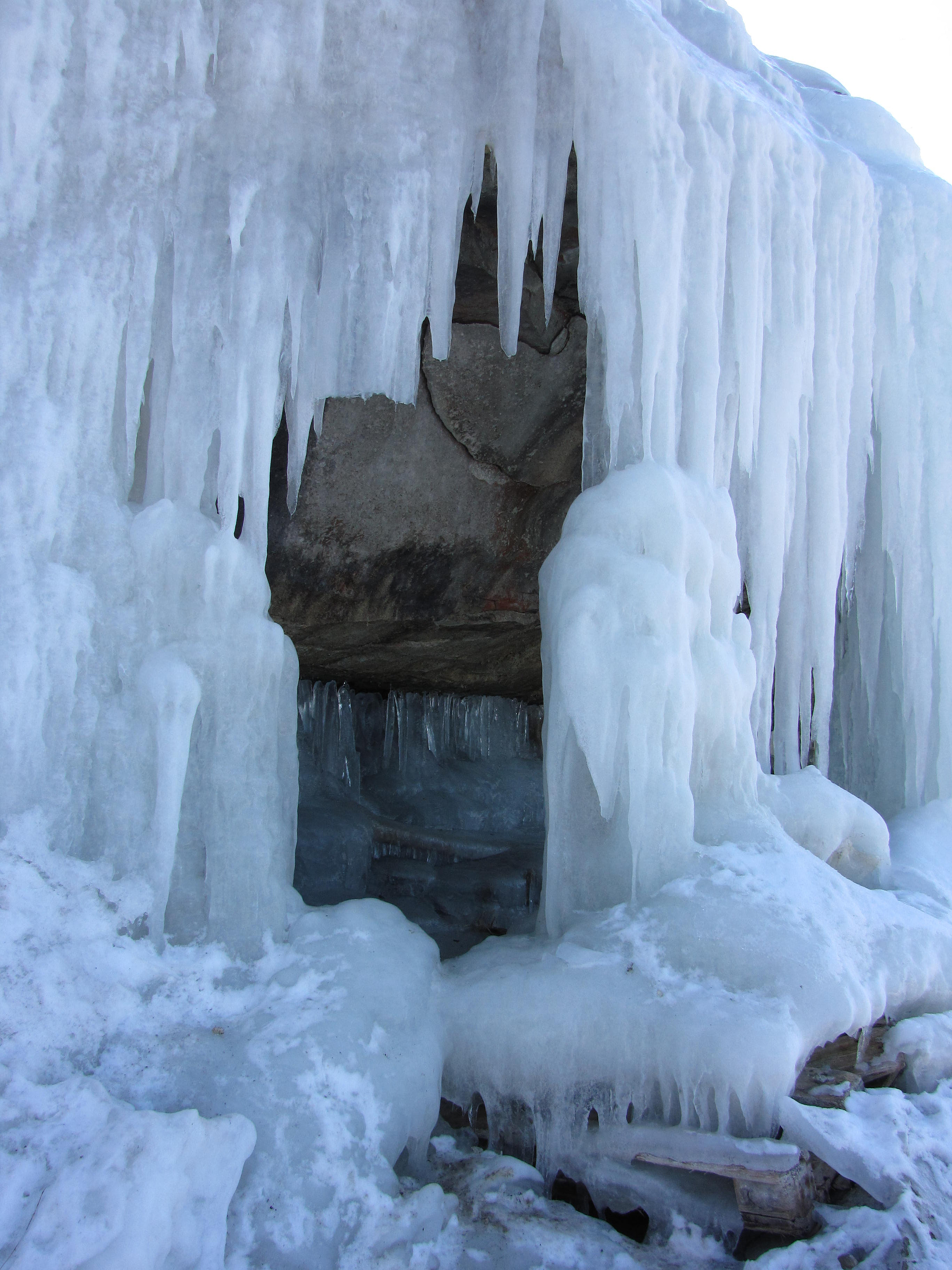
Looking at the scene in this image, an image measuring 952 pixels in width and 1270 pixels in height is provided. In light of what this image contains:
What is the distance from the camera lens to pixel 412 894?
6.28m

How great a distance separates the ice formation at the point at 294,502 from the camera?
116 inches

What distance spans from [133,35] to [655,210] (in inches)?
84.3

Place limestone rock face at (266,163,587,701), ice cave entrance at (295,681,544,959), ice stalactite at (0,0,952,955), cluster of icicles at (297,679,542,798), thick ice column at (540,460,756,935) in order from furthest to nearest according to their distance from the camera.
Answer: cluster of icicles at (297,679,542,798) → ice cave entrance at (295,681,544,959) → limestone rock face at (266,163,587,701) → thick ice column at (540,460,756,935) → ice stalactite at (0,0,952,955)

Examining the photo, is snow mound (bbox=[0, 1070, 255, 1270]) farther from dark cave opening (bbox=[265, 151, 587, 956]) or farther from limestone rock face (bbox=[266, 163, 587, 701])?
limestone rock face (bbox=[266, 163, 587, 701])

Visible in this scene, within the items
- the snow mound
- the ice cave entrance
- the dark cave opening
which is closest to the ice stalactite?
the dark cave opening

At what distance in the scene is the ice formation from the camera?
2.96 m

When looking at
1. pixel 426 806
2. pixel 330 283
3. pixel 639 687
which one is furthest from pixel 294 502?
pixel 426 806

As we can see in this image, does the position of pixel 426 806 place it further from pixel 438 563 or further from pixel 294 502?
pixel 294 502

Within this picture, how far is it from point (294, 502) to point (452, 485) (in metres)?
1.59

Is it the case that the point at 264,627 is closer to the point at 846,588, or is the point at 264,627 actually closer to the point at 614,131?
the point at 614,131

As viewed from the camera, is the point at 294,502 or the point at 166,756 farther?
the point at 294,502

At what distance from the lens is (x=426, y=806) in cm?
812

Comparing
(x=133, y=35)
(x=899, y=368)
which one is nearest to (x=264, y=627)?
(x=133, y=35)

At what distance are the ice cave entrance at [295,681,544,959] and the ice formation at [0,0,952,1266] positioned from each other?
6.08 ft
